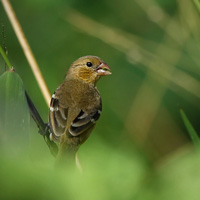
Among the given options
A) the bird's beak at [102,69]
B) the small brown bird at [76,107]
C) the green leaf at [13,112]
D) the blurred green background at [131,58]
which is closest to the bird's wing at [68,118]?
the small brown bird at [76,107]

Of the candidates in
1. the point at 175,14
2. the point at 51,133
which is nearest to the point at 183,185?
the point at 51,133

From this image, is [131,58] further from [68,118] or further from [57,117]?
[57,117]

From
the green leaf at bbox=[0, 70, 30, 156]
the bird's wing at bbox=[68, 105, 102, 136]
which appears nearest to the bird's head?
the bird's wing at bbox=[68, 105, 102, 136]

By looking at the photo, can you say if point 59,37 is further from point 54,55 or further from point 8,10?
point 8,10

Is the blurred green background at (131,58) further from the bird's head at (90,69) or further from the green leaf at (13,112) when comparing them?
the green leaf at (13,112)

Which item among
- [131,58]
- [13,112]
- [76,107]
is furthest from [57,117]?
[131,58]

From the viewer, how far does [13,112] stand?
1.90 m

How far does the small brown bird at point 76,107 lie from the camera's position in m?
3.26

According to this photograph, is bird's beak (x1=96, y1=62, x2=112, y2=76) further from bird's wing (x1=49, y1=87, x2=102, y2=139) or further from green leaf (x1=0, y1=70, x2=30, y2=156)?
green leaf (x1=0, y1=70, x2=30, y2=156)

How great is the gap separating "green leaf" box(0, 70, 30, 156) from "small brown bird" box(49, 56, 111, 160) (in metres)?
0.92

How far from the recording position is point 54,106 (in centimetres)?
338

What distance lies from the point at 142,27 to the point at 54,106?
317cm

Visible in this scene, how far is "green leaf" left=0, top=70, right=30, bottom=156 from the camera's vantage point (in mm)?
1751

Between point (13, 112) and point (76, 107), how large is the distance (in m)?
1.71
